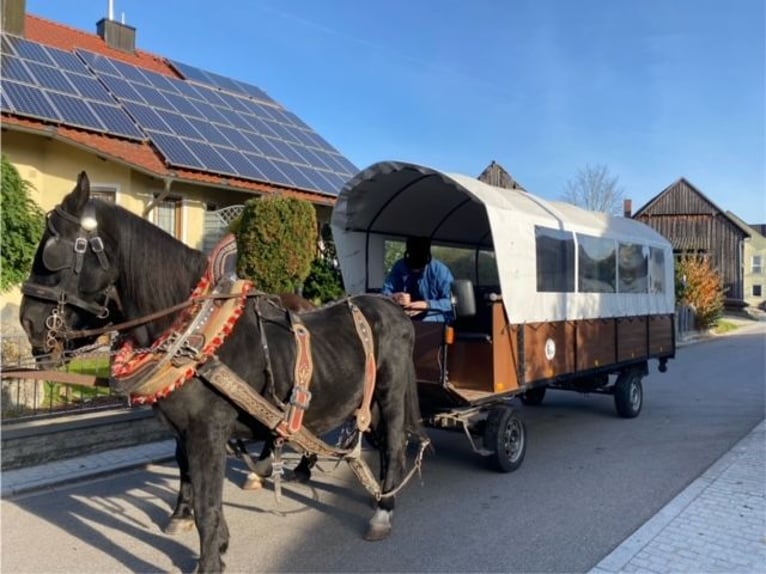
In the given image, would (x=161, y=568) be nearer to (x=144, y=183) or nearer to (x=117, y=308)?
(x=117, y=308)

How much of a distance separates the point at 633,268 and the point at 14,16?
13892 millimetres

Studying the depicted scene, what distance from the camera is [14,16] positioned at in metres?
13.2

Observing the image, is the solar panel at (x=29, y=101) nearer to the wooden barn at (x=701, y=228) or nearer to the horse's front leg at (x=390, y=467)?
the horse's front leg at (x=390, y=467)

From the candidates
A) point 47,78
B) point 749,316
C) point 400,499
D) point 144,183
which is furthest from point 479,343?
point 749,316

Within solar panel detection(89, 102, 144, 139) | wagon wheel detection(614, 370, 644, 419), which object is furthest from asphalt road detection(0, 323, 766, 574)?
solar panel detection(89, 102, 144, 139)

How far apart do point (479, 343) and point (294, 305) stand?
1792 mm

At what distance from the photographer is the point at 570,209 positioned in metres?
7.53

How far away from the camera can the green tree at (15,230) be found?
636 centimetres

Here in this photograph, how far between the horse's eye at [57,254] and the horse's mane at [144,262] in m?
0.20

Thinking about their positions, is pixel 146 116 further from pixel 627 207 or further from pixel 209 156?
pixel 627 207

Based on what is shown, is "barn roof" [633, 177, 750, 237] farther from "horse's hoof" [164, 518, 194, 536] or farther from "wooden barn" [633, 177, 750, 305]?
"horse's hoof" [164, 518, 194, 536]

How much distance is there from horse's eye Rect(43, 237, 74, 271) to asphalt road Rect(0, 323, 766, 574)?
2.02 metres

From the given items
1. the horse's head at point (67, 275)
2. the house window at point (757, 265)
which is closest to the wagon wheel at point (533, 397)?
the horse's head at point (67, 275)

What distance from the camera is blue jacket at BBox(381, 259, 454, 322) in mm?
5570
